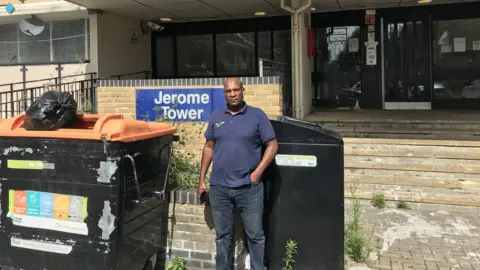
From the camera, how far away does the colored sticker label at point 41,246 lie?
326 centimetres

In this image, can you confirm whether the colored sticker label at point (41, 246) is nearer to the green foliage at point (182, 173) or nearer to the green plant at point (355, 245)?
the green foliage at point (182, 173)

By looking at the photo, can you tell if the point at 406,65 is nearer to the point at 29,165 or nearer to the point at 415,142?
the point at 415,142

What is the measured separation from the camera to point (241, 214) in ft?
11.2

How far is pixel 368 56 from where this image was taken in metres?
11.2

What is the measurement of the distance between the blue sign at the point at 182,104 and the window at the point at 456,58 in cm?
745

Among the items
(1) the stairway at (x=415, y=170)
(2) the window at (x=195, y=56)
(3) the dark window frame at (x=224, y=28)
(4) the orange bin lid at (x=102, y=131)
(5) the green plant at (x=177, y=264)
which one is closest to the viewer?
(4) the orange bin lid at (x=102, y=131)

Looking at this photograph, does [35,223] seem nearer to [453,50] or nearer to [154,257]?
[154,257]

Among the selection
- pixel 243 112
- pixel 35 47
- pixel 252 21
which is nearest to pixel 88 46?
pixel 35 47

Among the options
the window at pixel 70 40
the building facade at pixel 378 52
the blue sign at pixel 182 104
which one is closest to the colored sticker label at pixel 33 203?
the blue sign at pixel 182 104

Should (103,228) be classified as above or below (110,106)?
below

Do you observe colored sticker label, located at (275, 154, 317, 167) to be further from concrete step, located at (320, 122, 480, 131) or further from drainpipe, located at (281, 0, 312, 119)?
drainpipe, located at (281, 0, 312, 119)

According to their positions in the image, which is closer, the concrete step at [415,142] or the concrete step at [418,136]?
the concrete step at [415,142]

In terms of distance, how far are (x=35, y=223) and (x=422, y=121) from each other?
644 cm

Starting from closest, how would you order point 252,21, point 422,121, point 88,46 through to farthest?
point 422,121 < point 88,46 < point 252,21
